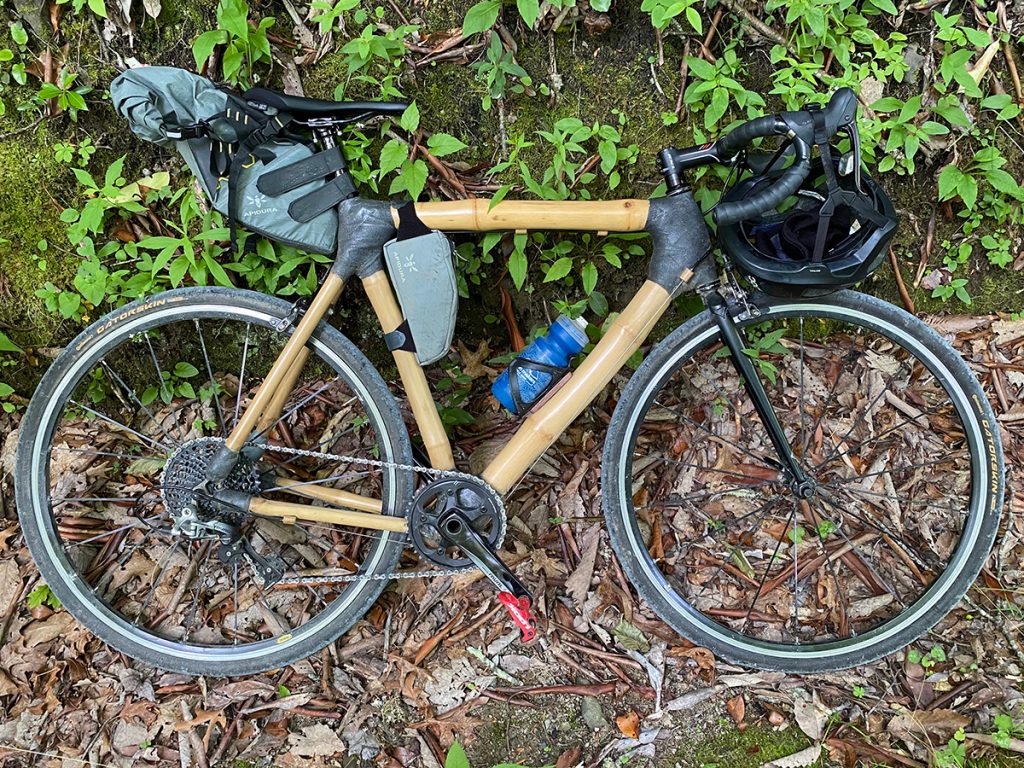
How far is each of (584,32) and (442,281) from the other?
123 cm

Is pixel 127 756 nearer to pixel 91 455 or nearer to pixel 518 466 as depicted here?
pixel 91 455

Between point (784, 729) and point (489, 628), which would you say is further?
point (489, 628)

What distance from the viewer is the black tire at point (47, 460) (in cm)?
255

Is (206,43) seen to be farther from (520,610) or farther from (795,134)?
(520,610)

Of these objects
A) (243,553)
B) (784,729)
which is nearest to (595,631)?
(784,729)

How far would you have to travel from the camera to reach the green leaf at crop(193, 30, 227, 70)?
2.47 metres

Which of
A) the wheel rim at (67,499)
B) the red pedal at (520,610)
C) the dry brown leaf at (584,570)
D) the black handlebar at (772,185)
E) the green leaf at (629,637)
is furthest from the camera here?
the dry brown leaf at (584,570)

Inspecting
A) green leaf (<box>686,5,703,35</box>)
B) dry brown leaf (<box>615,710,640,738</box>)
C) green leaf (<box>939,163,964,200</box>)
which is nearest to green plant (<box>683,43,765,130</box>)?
green leaf (<box>686,5,703,35</box>)

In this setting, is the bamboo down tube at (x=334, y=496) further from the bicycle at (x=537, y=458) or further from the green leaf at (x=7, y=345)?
the green leaf at (x=7, y=345)

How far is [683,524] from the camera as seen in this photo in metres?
2.98

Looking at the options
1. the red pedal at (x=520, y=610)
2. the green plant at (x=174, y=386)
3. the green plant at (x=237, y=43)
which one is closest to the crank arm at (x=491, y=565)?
the red pedal at (x=520, y=610)

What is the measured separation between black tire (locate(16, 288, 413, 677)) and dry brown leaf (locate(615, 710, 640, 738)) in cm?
112

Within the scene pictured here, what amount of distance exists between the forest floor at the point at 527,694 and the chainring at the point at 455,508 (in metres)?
0.50

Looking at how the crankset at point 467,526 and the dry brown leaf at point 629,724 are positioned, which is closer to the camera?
the crankset at point 467,526
